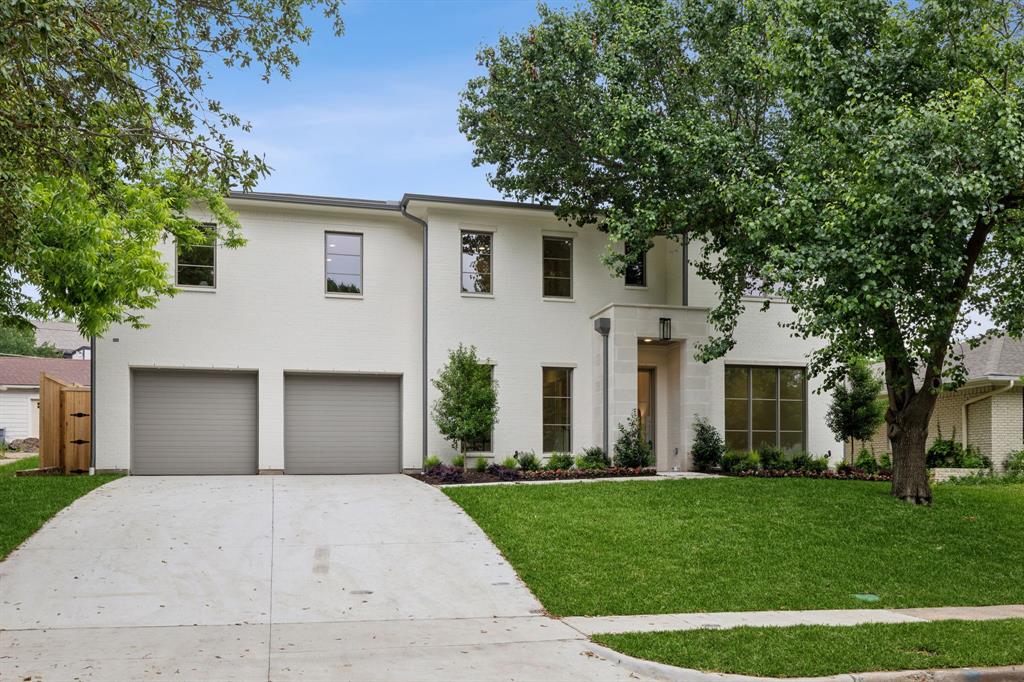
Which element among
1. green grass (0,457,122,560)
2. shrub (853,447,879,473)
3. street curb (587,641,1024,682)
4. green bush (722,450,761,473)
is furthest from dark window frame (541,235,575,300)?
street curb (587,641,1024,682)

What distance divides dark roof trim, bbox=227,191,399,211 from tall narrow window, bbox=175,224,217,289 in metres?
1.02

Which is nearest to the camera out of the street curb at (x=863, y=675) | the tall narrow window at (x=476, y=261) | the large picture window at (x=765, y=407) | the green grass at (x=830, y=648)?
the street curb at (x=863, y=675)

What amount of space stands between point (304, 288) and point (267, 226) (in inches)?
59.7

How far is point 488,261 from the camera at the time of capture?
19.7m

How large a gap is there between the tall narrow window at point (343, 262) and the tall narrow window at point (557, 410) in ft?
15.5

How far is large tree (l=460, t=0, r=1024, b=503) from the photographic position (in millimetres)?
11242

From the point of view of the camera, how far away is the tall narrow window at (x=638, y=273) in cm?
2075

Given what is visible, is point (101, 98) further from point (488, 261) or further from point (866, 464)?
point (866, 464)

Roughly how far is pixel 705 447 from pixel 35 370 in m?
30.7

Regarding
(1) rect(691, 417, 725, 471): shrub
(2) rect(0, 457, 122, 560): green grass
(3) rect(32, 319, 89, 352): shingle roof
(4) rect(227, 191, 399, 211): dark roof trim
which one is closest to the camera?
(2) rect(0, 457, 122, 560): green grass

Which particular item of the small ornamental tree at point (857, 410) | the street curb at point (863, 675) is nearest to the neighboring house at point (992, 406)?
the small ornamental tree at point (857, 410)

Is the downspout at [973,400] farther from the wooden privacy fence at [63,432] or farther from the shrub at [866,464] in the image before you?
the wooden privacy fence at [63,432]

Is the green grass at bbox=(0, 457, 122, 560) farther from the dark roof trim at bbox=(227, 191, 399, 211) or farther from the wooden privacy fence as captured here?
the dark roof trim at bbox=(227, 191, 399, 211)

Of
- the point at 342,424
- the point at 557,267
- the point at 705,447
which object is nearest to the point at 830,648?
the point at 705,447
